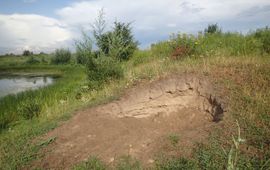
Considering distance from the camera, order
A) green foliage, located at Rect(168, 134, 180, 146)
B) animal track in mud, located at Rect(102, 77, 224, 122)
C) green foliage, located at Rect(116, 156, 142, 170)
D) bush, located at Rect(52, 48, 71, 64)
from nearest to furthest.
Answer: green foliage, located at Rect(116, 156, 142, 170) → green foliage, located at Rect(168, 134, 180, 146) → animal track in mud, located at Rect(102, 77, 224, 122) → bush, located at Rect(52, 48, 71, 64)

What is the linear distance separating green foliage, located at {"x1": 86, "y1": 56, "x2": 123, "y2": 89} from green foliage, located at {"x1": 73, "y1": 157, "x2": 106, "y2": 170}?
515cm

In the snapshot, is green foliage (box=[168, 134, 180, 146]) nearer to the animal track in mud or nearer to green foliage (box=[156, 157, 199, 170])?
green foliage (box=[156, 157, 199, 170])

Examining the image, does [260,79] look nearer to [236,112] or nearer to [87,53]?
[236,112]

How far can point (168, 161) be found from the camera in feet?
14.6

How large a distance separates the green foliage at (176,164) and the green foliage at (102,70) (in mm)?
5628

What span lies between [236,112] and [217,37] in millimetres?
8842

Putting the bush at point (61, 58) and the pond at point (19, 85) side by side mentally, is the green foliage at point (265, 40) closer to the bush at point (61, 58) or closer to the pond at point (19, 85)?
the pond at point (19, 85)

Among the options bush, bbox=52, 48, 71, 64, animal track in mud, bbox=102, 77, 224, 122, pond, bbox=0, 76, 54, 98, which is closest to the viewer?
animal track in mud, bbox=102, 77, 224, 122

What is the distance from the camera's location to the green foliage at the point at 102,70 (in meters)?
9.89

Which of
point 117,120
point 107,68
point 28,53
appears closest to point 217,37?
point 107,68

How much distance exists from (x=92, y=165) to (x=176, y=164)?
1.40m

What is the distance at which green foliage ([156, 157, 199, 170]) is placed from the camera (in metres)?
4.17

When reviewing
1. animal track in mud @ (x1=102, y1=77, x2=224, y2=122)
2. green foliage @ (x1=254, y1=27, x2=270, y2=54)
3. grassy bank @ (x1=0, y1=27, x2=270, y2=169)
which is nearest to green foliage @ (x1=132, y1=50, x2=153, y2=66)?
grassy bank @ (x1=0, y1=27, x2=270, y2=169)

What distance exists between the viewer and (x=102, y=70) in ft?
33.1
